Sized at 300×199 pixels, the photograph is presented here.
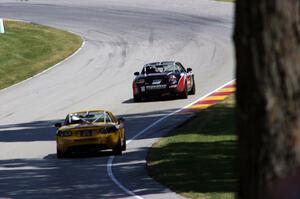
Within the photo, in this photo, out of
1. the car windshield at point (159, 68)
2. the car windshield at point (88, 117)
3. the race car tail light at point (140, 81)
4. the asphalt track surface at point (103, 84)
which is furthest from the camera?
the car windshield at point (159, 68)

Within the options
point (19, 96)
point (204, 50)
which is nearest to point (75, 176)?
point (19, 96)

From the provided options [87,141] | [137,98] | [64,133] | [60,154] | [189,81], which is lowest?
[137,98]

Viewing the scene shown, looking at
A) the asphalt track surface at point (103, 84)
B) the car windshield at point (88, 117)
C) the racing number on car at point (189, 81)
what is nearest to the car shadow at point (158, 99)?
the asphalt track surface at point (103, 84)

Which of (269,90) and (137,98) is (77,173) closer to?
(137,98)

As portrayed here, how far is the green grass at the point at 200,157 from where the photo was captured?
679 inches

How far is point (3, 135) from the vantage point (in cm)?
2923

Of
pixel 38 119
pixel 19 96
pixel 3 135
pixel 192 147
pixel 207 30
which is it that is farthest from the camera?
pixel 207 30

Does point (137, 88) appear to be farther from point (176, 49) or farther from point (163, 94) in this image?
point (176, 49)

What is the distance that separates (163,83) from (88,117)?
30.2ft

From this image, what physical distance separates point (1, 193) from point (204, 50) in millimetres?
27604

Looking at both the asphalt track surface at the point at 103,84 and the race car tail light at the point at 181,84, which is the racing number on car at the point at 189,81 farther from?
the asphalt track surface at the point at 103,84

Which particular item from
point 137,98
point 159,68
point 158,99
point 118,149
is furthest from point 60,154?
point 158,99

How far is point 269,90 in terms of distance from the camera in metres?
4.15

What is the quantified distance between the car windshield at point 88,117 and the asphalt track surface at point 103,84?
958 mm
